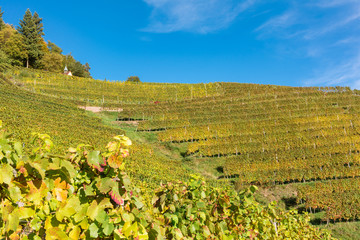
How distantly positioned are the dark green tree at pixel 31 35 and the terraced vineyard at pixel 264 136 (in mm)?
9274

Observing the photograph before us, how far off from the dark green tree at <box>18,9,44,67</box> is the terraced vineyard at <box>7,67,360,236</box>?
927 cm

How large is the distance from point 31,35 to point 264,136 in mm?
53485

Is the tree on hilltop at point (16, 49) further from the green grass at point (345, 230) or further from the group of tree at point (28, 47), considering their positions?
the green grass at point (345, 230)

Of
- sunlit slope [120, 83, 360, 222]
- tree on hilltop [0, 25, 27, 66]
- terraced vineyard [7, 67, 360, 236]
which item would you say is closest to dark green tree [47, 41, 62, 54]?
tree on hilltop [0, 25, 27, 66]

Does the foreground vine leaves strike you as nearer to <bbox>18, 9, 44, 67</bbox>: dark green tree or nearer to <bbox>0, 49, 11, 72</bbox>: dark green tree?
<bbox>0, 49, 11, 72</bbox>: dark green tree

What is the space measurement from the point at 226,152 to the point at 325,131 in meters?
10.8

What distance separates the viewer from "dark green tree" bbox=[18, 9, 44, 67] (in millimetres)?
49219

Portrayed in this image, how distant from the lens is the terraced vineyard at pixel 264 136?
15250mm

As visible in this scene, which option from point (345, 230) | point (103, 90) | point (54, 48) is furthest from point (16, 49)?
point (345, 230)

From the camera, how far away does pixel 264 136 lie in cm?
2261

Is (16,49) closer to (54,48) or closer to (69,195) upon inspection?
(54,48)

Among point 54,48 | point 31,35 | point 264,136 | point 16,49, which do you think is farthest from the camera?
point 54,48

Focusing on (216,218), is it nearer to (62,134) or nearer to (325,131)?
(62,134)

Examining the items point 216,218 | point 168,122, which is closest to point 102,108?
point 168,122
